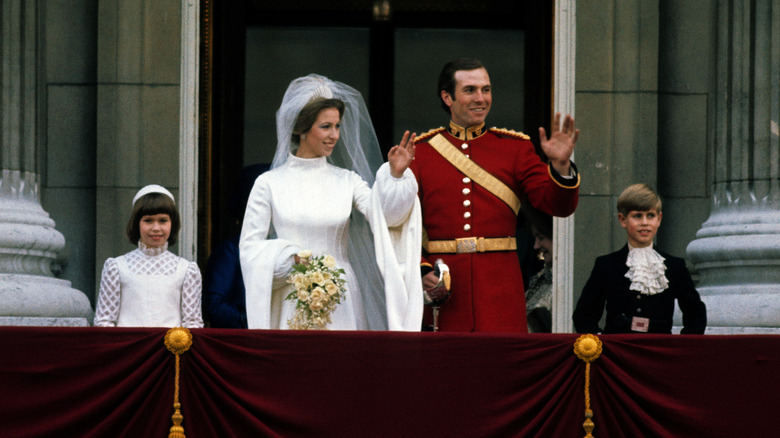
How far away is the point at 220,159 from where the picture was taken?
29.7 feet

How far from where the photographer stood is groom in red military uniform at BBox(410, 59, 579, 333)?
596 centimetres

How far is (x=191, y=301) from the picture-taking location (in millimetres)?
5992

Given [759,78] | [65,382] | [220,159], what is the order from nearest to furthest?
1. [65,382]
2. [759,78]
3. [220,159]

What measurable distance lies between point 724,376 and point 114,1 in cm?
454

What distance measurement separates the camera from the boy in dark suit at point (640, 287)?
5.75 m

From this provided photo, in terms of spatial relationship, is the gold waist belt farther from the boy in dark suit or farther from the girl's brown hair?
the girl's brown hair

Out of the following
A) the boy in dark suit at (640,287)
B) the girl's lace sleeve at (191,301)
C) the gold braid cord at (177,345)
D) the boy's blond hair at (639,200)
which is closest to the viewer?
the gold braid cord at (177,345)

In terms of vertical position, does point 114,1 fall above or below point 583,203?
above

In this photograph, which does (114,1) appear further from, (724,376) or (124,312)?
(724,376)

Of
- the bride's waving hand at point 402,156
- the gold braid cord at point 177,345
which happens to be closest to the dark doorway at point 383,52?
the bride's waving hand at point 402,156

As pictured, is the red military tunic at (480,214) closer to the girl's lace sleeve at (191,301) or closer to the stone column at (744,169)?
the girl's lace sleeve at (191,301)

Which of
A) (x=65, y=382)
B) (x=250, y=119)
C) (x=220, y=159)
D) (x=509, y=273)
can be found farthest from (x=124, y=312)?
(x=250, y=119)

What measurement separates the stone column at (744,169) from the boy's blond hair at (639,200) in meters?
1.24

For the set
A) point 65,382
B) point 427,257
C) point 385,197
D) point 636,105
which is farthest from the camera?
point 636,105
